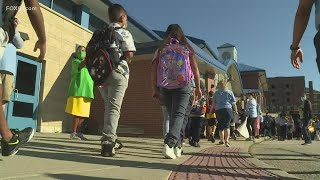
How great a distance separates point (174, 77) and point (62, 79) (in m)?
8.77

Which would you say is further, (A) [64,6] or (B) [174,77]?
(A) [64,6]

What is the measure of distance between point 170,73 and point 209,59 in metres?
12.5

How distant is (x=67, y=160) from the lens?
13.9 feet

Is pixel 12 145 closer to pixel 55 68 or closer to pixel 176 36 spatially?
pixel 176 36

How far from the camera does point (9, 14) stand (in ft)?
10.8

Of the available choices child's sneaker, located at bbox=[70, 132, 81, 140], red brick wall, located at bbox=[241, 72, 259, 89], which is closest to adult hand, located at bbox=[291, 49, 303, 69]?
child's sneaker, located at bbox=[70, 132, 81, 140]

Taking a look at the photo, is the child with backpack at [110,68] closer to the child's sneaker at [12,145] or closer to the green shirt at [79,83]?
the child's sneaker at [12,145]

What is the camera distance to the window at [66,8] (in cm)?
1410

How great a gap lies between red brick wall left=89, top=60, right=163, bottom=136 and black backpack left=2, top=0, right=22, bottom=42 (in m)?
11.0

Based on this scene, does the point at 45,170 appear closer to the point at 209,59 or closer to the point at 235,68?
the point at 209,59

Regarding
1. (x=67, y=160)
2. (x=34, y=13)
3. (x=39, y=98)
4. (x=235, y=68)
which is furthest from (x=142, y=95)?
(x=235, y=68)

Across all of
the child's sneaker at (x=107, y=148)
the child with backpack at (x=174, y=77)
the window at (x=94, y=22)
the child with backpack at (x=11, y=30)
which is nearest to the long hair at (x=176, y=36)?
the child with backpack at (x=174, y=77)

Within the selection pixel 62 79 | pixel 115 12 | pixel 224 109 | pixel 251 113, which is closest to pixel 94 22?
pixel 62 79

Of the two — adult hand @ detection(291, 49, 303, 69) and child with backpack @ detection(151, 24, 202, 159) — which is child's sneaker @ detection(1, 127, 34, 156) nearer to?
child with backpack @ detection(151, 24, 202, 159)
